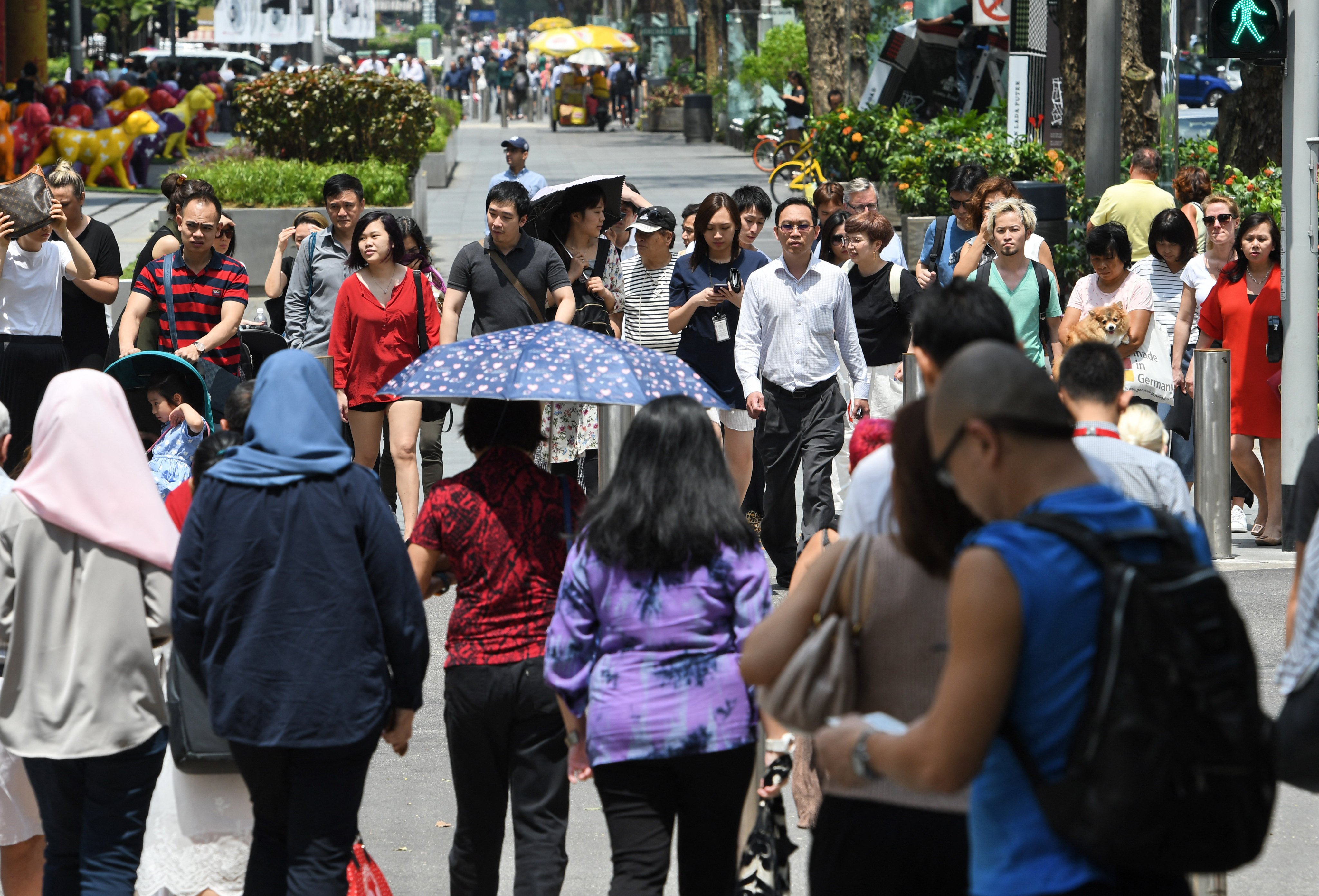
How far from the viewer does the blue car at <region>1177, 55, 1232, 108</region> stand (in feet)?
119

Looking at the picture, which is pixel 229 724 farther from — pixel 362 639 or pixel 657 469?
pixel 657 469

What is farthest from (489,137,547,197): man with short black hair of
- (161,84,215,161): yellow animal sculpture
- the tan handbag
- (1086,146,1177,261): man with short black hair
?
(161,84,215,161): yellow animal sculpture

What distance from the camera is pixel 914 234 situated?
1762cm

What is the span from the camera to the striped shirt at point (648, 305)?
893 centimetres

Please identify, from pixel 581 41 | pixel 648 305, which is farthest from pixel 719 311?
pixel 581 41

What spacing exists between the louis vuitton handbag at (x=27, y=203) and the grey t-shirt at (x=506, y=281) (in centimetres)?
205

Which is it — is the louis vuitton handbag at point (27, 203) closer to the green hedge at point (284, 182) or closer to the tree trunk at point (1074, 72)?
the green hedge at point (284, 182)

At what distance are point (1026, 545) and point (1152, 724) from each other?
31cm

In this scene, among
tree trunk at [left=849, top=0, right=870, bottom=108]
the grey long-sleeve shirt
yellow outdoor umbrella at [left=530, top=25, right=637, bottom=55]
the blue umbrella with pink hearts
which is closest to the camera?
the blue umbrella with pink hearts

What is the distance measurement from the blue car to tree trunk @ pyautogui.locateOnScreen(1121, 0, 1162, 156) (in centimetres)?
1814

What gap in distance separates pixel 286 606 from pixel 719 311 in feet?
16.3

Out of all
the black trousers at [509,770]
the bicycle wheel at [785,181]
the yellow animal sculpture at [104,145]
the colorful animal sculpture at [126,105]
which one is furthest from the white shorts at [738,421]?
the colorful animal sculpture at [126,105]

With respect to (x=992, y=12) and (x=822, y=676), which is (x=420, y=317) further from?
(x=992, y=12)

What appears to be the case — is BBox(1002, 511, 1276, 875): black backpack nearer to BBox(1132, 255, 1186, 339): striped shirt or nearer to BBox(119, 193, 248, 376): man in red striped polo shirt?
BBox(119, 193, 248, 376): man in red striped polo shirt
